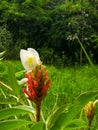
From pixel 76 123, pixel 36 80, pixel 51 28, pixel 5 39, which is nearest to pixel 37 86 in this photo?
pixel 36 80

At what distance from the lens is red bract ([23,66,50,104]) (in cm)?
50

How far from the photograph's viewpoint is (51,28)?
9.00 metres

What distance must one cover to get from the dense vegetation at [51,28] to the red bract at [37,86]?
739 centimetres

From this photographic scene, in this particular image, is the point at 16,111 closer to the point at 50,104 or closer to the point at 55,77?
the point at 50,104

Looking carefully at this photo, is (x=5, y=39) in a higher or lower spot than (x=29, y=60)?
lower

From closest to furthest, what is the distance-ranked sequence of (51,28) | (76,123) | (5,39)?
(76,123)
(5,39)
(51,28)

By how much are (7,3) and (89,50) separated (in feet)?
7.31

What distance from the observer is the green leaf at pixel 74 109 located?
534 millimetres

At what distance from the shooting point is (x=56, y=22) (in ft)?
29.3

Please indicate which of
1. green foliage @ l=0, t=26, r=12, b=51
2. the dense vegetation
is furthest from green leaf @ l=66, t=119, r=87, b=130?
green foliage @ l=0, t=26, r=12, b=51

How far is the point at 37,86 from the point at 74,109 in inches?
2.5

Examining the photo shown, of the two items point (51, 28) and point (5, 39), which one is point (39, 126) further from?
point (51, 28)

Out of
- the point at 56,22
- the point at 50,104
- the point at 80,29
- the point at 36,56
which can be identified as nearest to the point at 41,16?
the point at 56,22

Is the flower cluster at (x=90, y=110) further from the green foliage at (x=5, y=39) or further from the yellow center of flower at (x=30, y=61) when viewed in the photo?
the green foliage at (x=5, y=39)
